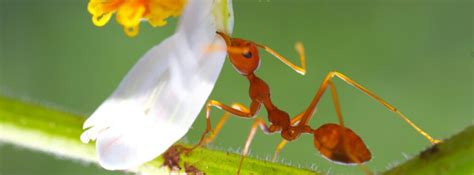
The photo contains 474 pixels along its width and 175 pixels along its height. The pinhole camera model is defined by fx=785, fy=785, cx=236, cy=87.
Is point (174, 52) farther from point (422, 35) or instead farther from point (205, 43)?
point (422, 35)

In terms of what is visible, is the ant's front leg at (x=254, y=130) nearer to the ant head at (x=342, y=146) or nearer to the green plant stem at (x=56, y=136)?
the green plant stem at (x=56, y=136)

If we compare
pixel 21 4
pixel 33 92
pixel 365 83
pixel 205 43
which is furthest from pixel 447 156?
pixel 21 4

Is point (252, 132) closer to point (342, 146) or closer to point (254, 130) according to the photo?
point (254, 130)

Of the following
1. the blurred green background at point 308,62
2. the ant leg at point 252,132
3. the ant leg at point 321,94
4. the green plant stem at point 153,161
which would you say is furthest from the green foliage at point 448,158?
the blurred green background at point 308,62

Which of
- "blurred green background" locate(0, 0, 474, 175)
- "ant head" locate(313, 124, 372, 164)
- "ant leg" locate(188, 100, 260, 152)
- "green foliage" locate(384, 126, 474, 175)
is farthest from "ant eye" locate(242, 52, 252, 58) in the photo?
"blurred green background" locate(0, 0, 474, 175)

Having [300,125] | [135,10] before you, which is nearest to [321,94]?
[300,125]
